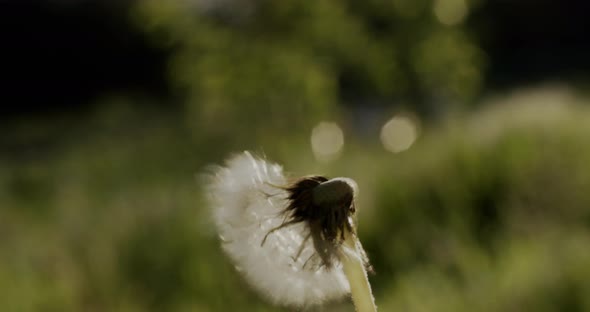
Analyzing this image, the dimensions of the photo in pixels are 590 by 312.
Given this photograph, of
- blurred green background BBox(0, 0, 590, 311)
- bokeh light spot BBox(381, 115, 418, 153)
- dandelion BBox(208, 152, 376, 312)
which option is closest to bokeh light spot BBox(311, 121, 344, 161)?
blurred green background BBox(0, 0, 590, 311)

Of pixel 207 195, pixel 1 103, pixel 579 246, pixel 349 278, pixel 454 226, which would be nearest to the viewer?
pixel 349 278

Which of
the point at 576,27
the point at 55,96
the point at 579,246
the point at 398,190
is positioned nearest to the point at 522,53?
the point at 576,27

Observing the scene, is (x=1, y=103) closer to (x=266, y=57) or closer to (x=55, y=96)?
(x=55, y=96)

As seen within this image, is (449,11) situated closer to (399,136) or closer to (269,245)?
(399,136)

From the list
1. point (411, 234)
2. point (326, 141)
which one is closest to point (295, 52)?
point (326, 141)

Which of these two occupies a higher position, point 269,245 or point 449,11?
point 449,11

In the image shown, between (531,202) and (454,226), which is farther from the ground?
(531,202)
